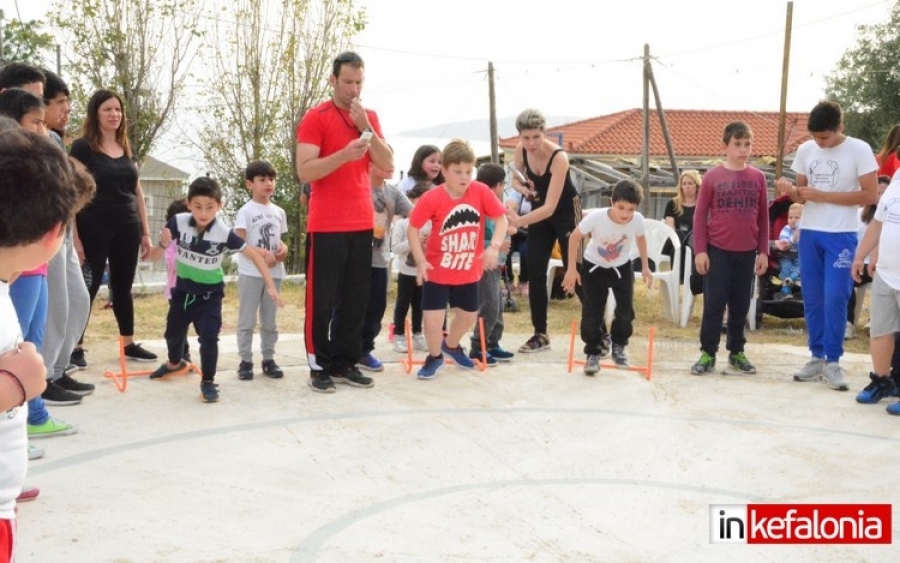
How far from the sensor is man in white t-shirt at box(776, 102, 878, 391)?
20.8 feet

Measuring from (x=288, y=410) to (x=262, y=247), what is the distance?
1.38 meters

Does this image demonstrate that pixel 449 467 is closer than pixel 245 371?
Yes

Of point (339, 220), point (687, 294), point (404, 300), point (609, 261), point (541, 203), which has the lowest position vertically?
point (687, 294)

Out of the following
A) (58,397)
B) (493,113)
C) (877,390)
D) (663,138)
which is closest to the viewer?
(58,397)

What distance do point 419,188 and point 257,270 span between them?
1.72 meters

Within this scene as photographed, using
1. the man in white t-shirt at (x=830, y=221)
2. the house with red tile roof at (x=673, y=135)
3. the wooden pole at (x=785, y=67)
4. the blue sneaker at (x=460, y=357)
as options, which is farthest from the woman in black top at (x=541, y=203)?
the house with red tile roof at (x=673, y=135)

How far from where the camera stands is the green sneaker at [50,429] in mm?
4699

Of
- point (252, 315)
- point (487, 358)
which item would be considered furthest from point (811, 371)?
point (252, 315)

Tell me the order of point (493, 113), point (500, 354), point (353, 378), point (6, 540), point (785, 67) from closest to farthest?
point (6, 540) → point (353, 378) → point (500, 354) → point (785, 67) → point (493, 113)

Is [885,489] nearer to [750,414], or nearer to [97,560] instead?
[750,414]

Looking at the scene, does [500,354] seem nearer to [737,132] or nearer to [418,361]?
[418,361]

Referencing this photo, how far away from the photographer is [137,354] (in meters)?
6.82

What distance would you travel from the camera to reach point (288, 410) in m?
5.40

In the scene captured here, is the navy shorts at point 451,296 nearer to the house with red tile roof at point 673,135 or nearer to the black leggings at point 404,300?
the black leggings at point 404,300
